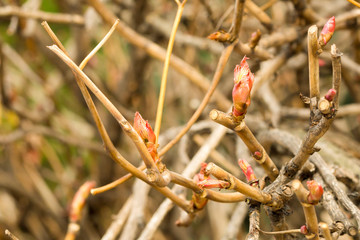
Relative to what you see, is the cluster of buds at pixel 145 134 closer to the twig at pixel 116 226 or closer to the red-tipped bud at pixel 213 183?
the red-tipped bud at pixel 213 183

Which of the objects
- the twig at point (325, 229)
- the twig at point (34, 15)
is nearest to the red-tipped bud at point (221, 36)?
the twig at point (325, 229)

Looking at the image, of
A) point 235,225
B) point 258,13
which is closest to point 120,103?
point 258,13

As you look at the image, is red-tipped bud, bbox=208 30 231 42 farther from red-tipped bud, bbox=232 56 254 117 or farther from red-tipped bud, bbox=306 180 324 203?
red-tipped bud, bbox=306 180 324 203

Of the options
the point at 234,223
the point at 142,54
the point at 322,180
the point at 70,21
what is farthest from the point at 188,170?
the point at 142,54

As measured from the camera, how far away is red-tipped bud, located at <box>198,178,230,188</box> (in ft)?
1.72

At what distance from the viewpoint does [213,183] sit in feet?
1.78

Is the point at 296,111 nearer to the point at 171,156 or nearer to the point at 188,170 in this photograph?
the point at 188,170

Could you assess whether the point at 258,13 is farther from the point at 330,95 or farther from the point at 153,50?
the point at 330,95

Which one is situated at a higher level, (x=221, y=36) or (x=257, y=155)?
(x=221, y=36)

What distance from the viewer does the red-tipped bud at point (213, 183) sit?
52 cm

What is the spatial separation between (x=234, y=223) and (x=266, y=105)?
50cm

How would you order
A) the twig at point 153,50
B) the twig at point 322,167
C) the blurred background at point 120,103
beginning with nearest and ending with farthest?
the twig at point 322,167 < the twig at point 153,50 < the blurred background at point 120,103

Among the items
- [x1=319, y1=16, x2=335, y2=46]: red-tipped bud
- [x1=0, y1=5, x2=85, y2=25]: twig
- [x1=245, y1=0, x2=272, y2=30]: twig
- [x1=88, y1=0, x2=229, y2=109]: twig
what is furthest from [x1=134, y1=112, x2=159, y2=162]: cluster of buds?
[x1=0, y1=5, x2=85, y2=25]: twig

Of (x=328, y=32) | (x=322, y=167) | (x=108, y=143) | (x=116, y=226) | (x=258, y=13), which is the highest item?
Answer: (x=258, y=13)
